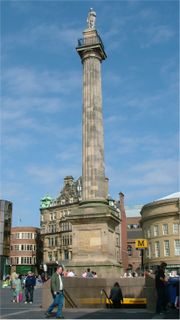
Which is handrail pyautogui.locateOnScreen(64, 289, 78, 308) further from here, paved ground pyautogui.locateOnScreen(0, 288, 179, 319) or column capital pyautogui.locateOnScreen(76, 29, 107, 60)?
column capital pyautogui.locateOnScreen(76, 29, 107, 60)

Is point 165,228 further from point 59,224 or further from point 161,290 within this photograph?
point 161,290

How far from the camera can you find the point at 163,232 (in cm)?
8194

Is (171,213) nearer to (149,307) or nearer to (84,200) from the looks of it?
(84,200)

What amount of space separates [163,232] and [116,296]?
64539 mm

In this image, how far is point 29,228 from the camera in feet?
343

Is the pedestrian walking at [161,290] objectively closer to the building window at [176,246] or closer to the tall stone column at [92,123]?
the tall stone column at [92,123]

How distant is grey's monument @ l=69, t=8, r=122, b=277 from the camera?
2645cm

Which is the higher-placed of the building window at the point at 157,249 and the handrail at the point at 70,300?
the building window at the point at 157,249

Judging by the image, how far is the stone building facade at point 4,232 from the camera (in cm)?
8162

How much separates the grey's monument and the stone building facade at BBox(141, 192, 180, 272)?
2011 inches

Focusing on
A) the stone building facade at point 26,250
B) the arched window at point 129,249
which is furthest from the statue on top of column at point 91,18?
the arched window at point 129,249

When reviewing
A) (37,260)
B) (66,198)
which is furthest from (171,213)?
(37,260)

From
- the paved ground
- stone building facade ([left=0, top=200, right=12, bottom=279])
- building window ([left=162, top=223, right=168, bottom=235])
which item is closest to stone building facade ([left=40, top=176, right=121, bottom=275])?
stone building facade ([left=0, top=200, right=12, bottom=279])

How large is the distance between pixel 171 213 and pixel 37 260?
3861cm
